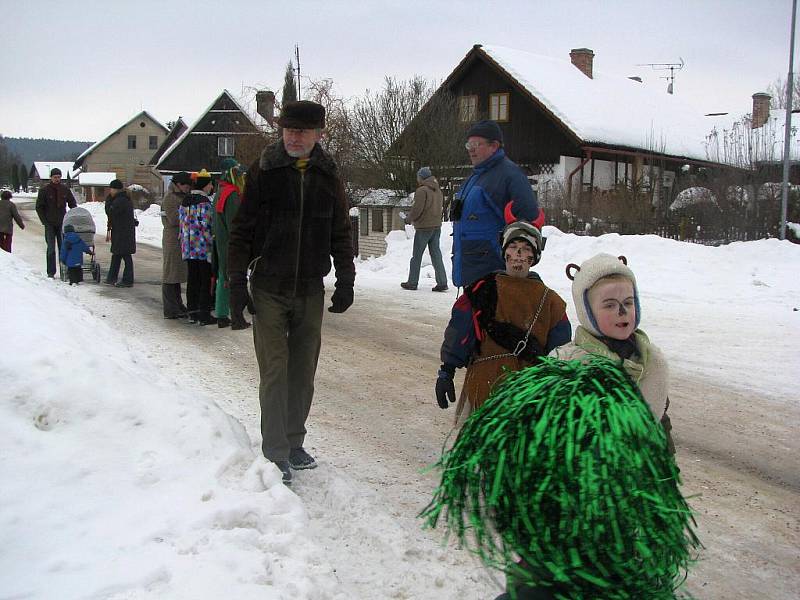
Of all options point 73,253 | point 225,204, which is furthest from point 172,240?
point 73,253

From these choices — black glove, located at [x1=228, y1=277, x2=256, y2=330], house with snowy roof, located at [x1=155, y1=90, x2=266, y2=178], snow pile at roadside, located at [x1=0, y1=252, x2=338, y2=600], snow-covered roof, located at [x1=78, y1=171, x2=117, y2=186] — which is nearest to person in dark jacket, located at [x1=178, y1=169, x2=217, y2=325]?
snow pile at roadside, located at [x1=0, y1=252, x2=338, y2=600]

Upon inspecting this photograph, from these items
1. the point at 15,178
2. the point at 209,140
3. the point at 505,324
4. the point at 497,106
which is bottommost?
Result: the point at 505,324

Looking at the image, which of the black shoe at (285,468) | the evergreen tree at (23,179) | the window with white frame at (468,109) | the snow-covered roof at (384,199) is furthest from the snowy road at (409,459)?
the evergreen tree at (23,179)

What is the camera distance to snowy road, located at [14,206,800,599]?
11.3 ft

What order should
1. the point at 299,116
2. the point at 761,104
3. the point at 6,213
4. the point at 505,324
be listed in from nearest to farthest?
the point at 505,324, the point at 299,116, the point at 6,213, the point at 761,104

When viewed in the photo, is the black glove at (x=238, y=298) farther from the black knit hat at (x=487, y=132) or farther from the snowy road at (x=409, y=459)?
the black knit hat at (x=487, y=132)

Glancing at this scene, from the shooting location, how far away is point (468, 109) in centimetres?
2873

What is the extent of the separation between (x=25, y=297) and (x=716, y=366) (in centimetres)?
636

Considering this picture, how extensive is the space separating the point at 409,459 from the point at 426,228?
8.26m

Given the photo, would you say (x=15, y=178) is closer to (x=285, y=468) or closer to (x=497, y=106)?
(x=497, y=106)

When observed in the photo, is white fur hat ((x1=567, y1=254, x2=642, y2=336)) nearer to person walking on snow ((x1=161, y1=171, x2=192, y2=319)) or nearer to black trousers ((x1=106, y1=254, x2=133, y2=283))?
person walking on snow ((x1=161, y1=171, x2=192, y2=319))

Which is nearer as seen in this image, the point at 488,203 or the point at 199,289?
the point at 488,203

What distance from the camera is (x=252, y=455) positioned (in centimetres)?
422

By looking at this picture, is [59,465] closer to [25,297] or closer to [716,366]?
[25,297]
